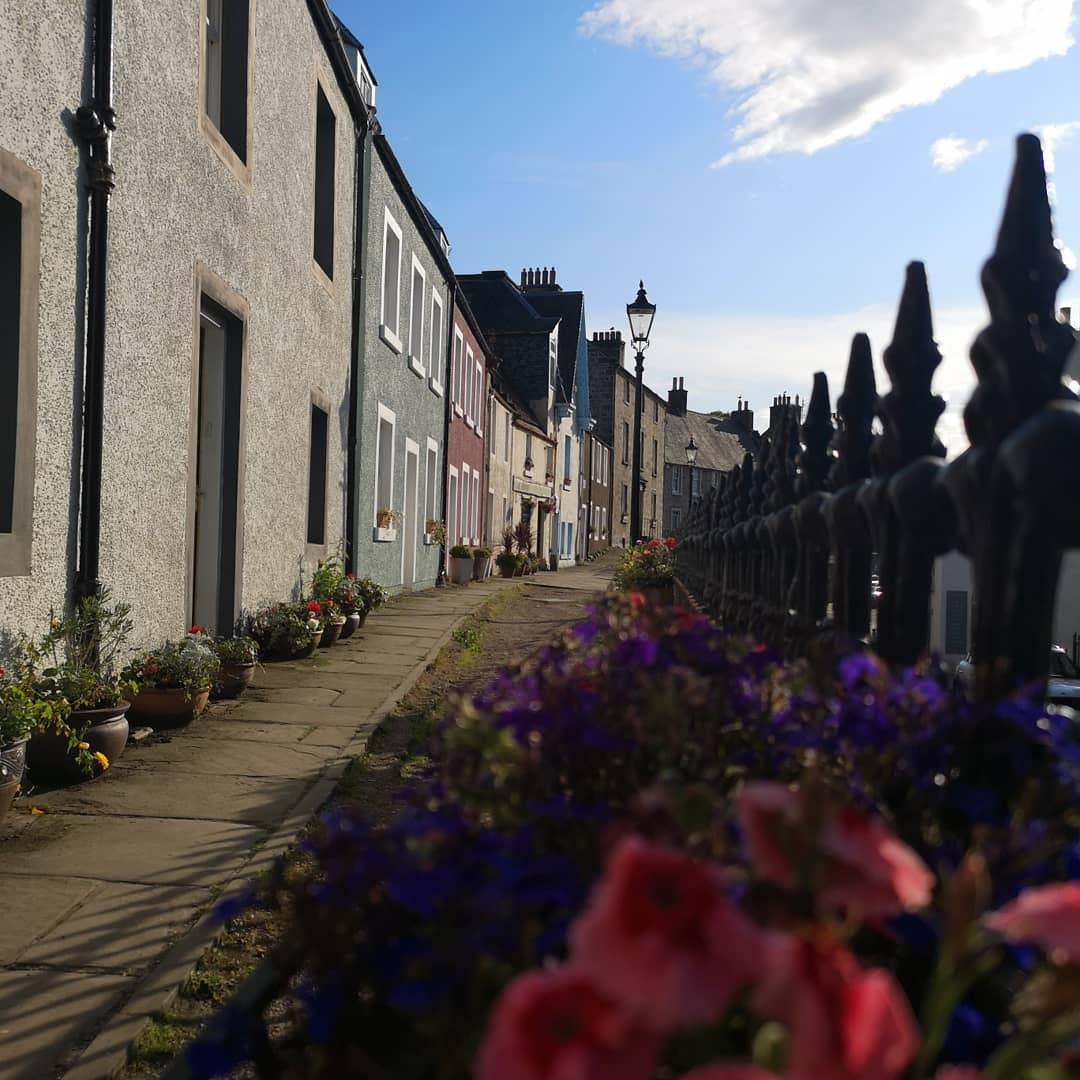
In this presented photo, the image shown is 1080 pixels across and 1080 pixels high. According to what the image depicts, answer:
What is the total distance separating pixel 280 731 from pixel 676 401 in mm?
58722

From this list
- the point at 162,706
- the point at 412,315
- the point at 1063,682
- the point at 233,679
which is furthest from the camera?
the point at 412,315

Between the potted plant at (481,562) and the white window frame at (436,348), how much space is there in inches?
186

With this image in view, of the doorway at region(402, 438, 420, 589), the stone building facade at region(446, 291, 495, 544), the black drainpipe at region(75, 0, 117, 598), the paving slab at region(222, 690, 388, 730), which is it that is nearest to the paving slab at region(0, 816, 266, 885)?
the black drainpipe at region(75, 0, 117, 598)

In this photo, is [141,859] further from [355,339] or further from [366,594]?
[355,339]

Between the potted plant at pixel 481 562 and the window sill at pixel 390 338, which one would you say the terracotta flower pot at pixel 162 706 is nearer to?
the window sill at pixel 390 338

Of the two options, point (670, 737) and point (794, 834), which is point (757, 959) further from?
point (670, 737)

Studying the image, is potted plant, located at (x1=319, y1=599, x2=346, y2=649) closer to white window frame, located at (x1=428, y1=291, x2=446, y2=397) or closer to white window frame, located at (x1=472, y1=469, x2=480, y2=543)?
white window frame, located at (x1=428, y1=291, x2=446, y2=397)

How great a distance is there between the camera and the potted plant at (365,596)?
11.5 meters

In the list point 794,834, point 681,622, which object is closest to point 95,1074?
point 681,622

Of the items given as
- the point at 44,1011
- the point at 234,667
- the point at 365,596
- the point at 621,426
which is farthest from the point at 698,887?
the point at 621,426

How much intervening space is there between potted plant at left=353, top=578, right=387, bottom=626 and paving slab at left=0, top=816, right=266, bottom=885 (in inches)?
271

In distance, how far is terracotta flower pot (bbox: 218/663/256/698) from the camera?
7324 mm

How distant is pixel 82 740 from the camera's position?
5020 millimetres

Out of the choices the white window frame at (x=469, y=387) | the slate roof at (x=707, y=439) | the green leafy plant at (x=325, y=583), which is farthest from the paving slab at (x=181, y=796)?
the slate roof at (x=707, y=439)
